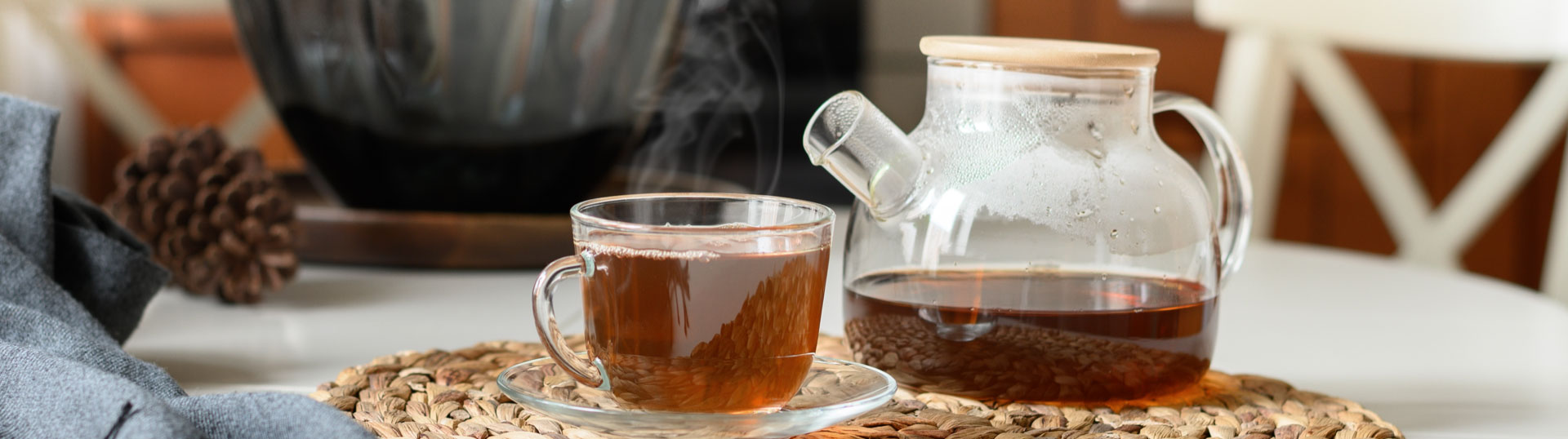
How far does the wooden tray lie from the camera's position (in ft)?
2.84

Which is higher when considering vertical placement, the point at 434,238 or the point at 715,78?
the point at 715,78

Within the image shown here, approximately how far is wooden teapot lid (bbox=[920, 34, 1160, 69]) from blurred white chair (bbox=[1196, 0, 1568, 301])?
2.45 ft

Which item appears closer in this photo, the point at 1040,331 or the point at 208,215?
the point at 1040,331

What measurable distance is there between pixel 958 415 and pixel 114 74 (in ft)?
7.99

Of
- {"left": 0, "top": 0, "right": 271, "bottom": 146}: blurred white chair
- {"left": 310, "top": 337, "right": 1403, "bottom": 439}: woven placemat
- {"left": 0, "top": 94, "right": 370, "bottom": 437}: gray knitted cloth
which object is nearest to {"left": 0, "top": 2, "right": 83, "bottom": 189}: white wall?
{"left": 0, "top": 0, "right": 271, "bottom": 146}: blurred white chair

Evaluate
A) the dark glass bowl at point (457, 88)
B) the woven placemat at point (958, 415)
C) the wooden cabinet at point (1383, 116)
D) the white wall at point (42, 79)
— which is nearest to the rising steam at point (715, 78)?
the dark glass bowl at point (457, 88)

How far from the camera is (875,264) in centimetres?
55

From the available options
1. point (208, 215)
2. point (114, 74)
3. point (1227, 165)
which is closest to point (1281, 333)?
point (1227, 165)

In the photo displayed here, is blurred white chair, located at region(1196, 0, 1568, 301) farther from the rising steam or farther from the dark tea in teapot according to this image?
the dark tea in teapot

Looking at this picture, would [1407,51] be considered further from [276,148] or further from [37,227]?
[276,148]

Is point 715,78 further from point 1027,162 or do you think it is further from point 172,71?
point 172,71

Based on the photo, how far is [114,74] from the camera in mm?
2508

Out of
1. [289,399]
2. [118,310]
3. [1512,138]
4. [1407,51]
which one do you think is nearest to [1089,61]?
[289,399]

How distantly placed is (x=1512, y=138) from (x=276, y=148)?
2.29 m
